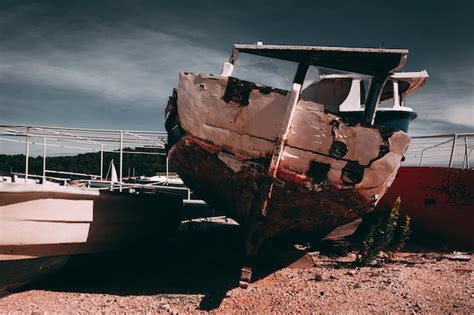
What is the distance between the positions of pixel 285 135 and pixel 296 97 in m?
0.46

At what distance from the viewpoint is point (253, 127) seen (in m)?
4.37

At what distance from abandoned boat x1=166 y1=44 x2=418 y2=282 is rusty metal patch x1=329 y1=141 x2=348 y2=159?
0.5 inches

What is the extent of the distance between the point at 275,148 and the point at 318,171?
0.61 m

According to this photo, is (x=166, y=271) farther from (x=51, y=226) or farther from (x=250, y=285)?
(x=51, y=226)

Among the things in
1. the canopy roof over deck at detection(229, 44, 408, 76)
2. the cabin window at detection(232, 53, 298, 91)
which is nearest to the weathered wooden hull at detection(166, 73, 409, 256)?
the cabin window at detection(232, 53, 298, 91)

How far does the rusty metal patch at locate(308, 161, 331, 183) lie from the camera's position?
173 inches

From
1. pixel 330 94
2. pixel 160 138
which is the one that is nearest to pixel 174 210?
pixel 160 138

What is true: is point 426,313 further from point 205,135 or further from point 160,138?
point 160,138

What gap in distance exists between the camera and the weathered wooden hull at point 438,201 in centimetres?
702

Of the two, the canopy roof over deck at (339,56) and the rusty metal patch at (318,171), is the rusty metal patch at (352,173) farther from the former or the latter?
the canopy roof over deck at (339,56)

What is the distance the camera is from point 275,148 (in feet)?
13.9

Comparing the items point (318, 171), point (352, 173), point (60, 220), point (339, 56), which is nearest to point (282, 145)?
point (318, 171)

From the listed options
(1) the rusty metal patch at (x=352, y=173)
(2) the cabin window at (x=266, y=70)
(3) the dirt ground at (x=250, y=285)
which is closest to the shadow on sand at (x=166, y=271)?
(3) the dirt ground at (x=250, y=285)

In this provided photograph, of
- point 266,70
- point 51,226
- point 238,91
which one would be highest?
point 266,70
